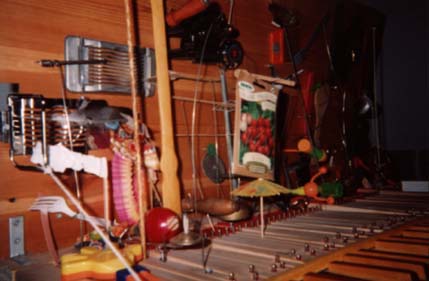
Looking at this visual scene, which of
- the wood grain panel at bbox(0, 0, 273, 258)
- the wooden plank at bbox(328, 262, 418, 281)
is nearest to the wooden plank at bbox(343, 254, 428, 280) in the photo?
the wooden plank at bbox(328, 262, 418, 281)

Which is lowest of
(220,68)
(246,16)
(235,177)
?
(235,177)

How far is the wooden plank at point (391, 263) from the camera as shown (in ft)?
3.18

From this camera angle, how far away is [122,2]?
1573 millimetres

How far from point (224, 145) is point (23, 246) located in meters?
1.09

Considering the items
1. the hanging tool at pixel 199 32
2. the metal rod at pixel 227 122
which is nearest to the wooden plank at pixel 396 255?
the metal rod at pixel 227 122

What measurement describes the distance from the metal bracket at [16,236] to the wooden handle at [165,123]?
50 cm

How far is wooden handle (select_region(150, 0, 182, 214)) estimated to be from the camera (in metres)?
1.48

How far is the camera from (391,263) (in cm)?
101

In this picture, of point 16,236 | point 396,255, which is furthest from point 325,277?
point 16,236

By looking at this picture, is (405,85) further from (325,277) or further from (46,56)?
(46,56)

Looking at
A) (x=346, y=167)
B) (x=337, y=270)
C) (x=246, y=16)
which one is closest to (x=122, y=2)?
(x=246, y=16)

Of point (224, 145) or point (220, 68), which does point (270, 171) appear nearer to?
point (224, 145)

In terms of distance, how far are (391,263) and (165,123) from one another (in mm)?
921

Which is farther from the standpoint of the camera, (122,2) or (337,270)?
(122,2)
